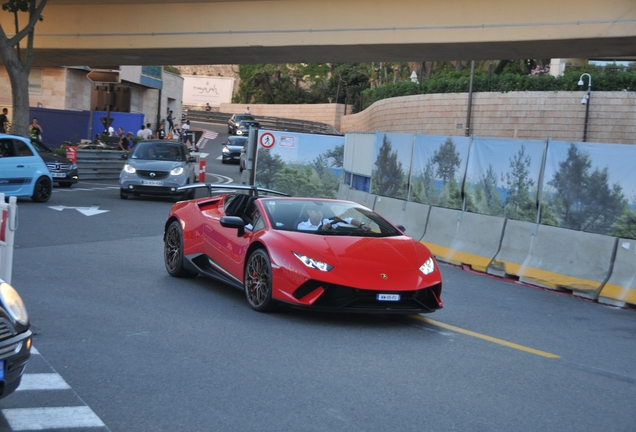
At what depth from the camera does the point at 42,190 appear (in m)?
20.2

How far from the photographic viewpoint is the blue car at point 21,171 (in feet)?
63.3

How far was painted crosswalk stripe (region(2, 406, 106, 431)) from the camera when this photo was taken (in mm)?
5074

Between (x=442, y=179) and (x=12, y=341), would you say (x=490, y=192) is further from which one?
(x=12, y=341)

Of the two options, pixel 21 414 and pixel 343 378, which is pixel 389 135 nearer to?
pixel 343 378

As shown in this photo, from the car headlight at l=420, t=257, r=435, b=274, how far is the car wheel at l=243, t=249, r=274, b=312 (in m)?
1.58

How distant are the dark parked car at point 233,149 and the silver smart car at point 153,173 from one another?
1987 cm

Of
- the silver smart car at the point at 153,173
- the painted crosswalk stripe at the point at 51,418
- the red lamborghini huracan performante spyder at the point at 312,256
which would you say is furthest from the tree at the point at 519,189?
the silver smart car at the point at 153,173

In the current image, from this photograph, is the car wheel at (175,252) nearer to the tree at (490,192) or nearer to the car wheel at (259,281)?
the car wheel at (259,281)

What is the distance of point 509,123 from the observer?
126ft

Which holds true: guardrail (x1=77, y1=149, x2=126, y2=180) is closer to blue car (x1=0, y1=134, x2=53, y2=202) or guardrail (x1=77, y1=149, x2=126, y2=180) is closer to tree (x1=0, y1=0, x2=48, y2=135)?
tree (x1=0, y1=0, x2=48, y2=135)

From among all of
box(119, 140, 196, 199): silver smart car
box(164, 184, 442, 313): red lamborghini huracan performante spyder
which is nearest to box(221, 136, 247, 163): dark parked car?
box(119, 140, 196, 199): silver smart car

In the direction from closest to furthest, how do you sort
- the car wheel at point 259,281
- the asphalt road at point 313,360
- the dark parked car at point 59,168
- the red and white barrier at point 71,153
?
the asphalt road at point 313,360
the car wheel at point 259,281
the dark parked car at point 59,168
the red and white barrier at point 71,153

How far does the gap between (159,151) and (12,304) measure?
19623mm

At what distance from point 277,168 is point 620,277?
14.8 meters
